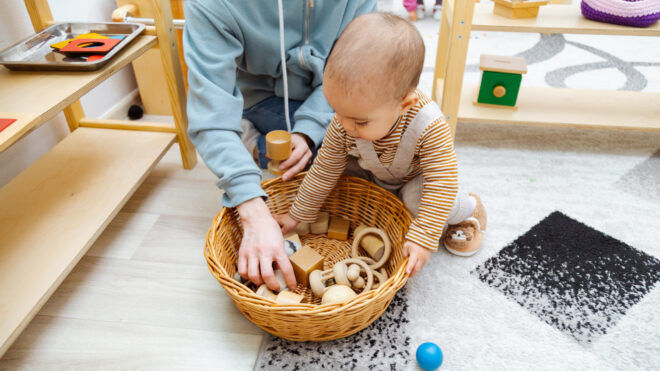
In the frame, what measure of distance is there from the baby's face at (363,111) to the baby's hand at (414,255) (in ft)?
0.66

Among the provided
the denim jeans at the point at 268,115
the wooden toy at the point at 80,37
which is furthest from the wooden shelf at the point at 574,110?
the wooden toy at the point at 80,37

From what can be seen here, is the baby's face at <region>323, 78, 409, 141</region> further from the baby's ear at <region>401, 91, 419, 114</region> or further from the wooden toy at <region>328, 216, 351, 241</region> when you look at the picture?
the wooden toy at <region>328, 216, 351, 241</region>

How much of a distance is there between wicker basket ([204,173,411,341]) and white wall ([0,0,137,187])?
2.00ft

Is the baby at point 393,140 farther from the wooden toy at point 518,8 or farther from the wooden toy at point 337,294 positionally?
the wooden toy at point 518,8

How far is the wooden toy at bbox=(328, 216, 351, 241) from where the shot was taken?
0.98m

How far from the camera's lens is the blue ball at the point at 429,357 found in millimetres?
713

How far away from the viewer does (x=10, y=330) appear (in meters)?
0.69

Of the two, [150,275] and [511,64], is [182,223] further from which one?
[511,64]

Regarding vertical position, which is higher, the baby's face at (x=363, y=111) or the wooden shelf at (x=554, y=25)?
the baby's face at (x=363, y=111)

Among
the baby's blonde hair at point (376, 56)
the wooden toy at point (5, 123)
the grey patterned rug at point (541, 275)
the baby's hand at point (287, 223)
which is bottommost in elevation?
the grey patterned rug at point (541, 275)

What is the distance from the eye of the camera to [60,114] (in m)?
1.24

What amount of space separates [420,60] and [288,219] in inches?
17.5

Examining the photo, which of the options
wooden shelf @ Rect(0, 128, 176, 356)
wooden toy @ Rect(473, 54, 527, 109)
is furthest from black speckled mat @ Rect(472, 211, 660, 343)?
wooden shelf @ Rect(0, 128, 176, 356)

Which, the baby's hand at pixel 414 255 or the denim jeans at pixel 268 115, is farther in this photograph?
the denim jeans at pixel 268 115
